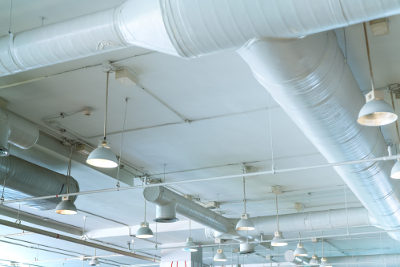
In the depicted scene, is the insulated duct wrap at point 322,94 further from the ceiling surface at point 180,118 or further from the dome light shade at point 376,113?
the ceiling surface at point 180,118

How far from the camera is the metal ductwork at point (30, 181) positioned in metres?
6.42

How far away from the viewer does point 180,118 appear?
6613 millimetres

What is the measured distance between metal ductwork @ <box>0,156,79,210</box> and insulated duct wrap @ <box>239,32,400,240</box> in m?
3.77

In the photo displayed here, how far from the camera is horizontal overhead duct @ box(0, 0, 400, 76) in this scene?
292 centimetres

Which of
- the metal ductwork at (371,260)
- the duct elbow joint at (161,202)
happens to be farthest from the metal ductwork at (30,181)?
the metal ductwork at (371,260)

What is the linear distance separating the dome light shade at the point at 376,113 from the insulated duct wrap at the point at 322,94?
0.28m

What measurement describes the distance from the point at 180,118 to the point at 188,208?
255 centimetres

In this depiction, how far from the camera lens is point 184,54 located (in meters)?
3.43

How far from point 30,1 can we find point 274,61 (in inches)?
87.8

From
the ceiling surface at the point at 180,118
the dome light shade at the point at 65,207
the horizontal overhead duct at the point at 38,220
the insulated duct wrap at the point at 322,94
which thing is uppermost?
the ceiling surface at the point at 180,118

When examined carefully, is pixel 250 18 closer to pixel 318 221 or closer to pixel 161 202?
pixel 161 202

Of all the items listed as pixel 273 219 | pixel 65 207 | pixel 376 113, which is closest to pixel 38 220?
pixel 65 207

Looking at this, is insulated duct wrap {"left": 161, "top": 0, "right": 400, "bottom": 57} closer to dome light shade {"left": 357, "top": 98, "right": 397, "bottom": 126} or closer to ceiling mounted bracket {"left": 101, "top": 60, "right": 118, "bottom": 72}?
dome light shade {"left": 357, "top": 98, "right": 397, "bottom": 126}

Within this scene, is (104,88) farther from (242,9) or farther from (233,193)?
(233,193)
